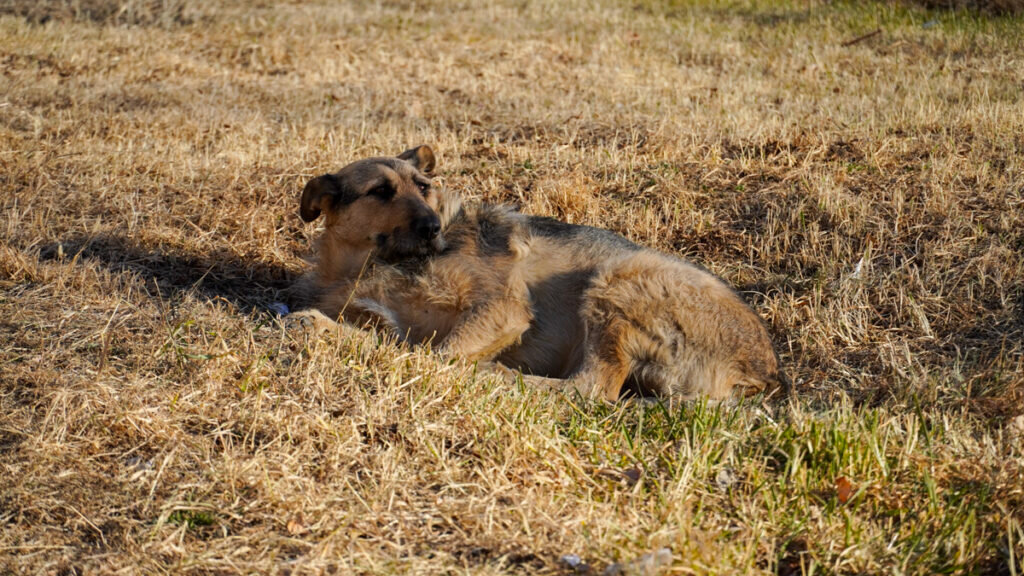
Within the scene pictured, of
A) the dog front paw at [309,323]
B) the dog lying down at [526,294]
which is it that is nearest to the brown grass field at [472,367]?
the dog front paw at [309,323]

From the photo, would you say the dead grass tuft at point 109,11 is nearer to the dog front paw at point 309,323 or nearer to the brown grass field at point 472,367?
the brown grass field at point 472,367

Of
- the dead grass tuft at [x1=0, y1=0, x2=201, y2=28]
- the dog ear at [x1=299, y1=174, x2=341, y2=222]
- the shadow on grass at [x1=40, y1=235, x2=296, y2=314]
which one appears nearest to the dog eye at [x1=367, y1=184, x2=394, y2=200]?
the dog ear at [x1=299, y1=174, x2=341, y2=222]

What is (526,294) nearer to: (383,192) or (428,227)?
(428,227)

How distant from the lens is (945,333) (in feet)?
18.6

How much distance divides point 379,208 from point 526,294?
1063 millimetres

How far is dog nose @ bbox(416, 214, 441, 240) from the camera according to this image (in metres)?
5.31

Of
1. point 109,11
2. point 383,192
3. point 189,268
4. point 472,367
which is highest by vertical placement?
point 383,192

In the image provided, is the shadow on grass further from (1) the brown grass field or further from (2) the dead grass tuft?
(2) the dead grass tuft

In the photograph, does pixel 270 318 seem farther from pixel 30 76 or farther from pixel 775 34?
pixel 775 34

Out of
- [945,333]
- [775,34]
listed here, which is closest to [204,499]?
[945,333]

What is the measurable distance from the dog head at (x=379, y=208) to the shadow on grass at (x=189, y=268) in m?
0.73

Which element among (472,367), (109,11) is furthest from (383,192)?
(109,11)

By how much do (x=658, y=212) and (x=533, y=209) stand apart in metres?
0.95

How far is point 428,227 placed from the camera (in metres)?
5.31
